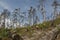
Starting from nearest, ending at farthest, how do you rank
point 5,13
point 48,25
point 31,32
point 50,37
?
point 50,37, point 31,32, point 48,25, point 5,13

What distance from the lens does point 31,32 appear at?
20.9 meters

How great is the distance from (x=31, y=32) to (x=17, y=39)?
2.95 meters

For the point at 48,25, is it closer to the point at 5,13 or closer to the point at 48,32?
the point at 48,32

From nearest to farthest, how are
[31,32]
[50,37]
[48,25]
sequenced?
[50,37]
[31,32]
[48,25]

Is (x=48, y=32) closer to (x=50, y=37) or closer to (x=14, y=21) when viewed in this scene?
(x=50, y=37)

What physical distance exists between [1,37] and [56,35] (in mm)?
6067

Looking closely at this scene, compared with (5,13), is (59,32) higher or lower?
lower

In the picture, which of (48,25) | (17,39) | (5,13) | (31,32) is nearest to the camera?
(17,39)

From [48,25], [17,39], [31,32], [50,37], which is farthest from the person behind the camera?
[48,25]

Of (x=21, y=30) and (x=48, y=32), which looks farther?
(x=21, y=30)

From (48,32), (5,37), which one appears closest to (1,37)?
(5,37)

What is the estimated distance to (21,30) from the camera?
21.7 metres

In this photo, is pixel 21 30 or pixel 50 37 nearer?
pixel 50 37

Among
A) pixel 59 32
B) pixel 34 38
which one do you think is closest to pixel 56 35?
pixel 59 32
